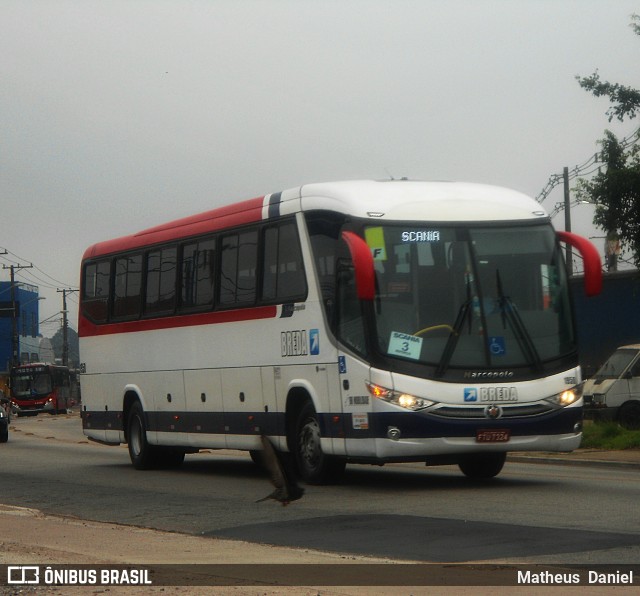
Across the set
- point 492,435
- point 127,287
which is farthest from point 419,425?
point 127,287

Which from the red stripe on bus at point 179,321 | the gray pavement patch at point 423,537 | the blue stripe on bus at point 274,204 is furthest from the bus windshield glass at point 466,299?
the gray pavement patch at point 423,537

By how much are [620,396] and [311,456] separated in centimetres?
1357

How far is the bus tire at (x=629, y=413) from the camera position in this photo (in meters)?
29.0

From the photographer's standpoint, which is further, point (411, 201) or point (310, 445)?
point (310, 445)

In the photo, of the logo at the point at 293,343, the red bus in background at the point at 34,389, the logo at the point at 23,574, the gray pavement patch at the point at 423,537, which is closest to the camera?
the logo at the point at 23,574

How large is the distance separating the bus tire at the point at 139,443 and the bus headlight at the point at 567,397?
8456mm

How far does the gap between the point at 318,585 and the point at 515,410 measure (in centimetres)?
744

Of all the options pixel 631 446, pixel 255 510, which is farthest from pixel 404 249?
pixel 631 446

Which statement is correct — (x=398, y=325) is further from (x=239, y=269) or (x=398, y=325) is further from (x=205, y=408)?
(x=205, y=408)

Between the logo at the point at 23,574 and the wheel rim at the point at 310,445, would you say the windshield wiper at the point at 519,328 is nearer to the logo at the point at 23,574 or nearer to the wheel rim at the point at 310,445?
the wheel rim at the point at 310,445

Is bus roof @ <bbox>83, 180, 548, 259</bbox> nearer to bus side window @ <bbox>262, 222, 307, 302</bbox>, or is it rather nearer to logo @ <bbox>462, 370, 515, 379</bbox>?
bus side window @ <bbox>262, 222, 307, 302</bbox>

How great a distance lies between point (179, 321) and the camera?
20922 mm

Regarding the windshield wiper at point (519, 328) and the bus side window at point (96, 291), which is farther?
the bus side window at point (96, 291)

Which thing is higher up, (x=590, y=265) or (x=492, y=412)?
(x=590, y=265)
